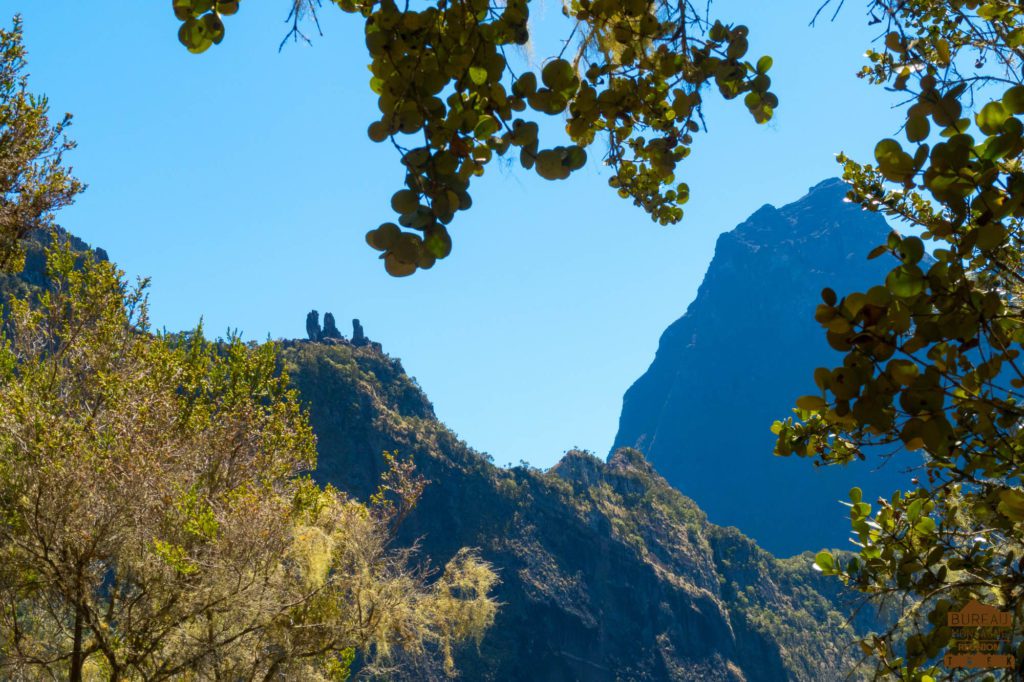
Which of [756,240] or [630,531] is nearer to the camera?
[630,531]

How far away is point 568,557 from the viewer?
71375 mm

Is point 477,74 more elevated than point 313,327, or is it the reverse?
point 313,327

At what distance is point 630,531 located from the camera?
7469cm

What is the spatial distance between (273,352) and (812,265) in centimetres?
16583

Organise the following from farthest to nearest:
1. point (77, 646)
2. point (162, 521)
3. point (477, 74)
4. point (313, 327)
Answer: point (313, 327) < point (162, 521) < point (77, 646) < point (477, 74)

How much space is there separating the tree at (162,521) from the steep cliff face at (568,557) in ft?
178

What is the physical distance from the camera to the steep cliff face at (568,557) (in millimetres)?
66750

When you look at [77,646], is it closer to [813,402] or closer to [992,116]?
[813,402]

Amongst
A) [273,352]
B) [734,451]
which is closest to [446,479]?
[273,352]

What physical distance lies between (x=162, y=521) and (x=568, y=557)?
219ft

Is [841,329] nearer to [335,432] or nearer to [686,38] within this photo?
[686,38]

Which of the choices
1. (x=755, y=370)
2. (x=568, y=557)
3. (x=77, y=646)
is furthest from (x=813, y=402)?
(x=755, y=370)

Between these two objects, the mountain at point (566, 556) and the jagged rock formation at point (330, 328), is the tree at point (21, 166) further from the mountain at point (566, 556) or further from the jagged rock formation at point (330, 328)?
the jagged rock formation at point (330, 328)

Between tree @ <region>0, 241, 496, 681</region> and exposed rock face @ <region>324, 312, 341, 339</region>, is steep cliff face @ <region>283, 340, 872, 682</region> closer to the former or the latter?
exposed rock face @ <region>324, 312, 341, 339</region>
